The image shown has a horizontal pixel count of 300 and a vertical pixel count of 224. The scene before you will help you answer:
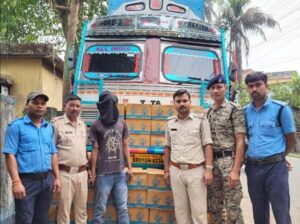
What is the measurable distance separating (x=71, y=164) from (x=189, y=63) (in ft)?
10.9

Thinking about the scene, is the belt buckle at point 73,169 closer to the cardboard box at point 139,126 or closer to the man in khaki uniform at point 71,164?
the man in khaki uniform at point 71,164

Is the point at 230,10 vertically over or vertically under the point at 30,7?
over

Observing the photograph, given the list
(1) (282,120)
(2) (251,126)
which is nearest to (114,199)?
(2) (251,126)

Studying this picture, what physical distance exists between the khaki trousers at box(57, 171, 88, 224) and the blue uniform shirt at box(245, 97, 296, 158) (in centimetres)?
190

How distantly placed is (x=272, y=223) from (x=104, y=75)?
373 cm

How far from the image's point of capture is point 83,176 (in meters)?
4.47

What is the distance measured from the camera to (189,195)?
14.1 ft

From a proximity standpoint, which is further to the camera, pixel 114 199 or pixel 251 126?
pixel 114 199

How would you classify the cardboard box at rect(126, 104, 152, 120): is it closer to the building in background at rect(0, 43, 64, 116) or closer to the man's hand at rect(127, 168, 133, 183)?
the man's hand at rect(127, 168, 133, 183)

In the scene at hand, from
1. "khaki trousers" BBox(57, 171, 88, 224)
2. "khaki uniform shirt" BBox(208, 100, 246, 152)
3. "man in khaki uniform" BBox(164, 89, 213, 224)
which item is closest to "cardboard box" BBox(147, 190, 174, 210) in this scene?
"man in khaki uniform" BBox(164, 89, 213, 224)

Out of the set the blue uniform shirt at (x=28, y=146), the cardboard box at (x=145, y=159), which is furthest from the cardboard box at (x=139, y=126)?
the blue uniform shirt at (x=28, y=146)

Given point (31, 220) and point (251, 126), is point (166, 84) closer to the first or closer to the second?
point (251, 126)

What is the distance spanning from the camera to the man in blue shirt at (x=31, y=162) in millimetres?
3766

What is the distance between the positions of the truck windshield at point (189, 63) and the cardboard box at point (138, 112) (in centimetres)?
153
